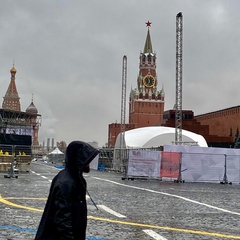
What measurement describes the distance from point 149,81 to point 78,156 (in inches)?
5500

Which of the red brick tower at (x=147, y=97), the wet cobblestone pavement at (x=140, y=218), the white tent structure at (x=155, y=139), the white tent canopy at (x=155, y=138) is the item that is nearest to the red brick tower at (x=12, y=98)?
the red brick tower at (x=147, y=97)

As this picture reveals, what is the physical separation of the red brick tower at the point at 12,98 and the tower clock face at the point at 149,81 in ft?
152

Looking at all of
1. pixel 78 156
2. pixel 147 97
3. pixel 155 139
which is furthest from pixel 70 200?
pixel 147 97

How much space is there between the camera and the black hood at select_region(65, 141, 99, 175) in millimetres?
3365

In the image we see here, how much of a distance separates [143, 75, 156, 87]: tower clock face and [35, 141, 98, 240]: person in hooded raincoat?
455ft

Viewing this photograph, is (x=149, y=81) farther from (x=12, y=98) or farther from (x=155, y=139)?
(x=155, y=139)

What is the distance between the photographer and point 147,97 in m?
140

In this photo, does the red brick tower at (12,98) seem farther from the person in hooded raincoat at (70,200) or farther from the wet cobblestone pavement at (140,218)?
the person in hooded raincoat at (70,200)

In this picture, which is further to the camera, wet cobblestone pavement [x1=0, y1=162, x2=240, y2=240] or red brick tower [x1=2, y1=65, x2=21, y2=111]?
red brick tower [x1=2, y1=65, x2=21, y2=111]

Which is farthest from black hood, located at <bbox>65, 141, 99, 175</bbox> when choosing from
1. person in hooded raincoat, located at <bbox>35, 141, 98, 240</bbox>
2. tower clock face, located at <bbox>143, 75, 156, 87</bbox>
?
tower clock face, located at <bbox>143, 75, 156, 87</bbox>

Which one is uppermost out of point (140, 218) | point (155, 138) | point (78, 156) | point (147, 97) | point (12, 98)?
point (12, 98)

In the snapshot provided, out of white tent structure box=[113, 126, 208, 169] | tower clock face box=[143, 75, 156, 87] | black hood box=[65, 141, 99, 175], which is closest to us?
black hood box=[65, 141, 99, 175]

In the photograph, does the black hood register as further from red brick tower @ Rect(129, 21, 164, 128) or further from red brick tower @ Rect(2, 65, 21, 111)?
red brick tower @ Rect(2, 65, 21, 111)

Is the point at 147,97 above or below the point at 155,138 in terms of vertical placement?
above
